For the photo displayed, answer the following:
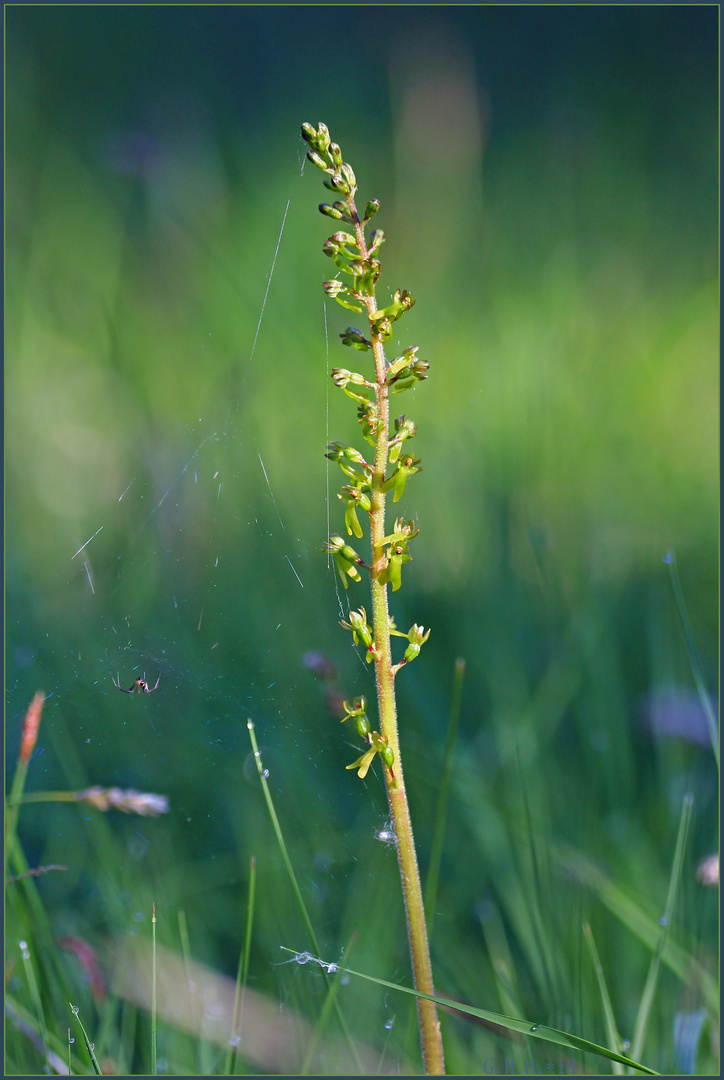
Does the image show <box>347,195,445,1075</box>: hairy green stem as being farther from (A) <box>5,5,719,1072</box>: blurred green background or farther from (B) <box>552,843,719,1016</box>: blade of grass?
(B) <box>552,843,719,1016</box>: blade of grass

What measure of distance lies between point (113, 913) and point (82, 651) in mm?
529

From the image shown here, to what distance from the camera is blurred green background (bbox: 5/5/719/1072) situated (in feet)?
4.32

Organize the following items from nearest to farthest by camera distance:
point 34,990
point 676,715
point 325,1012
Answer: point 325,1012, point 34,990, point 676,715

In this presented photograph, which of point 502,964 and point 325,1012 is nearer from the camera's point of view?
point 325,1012

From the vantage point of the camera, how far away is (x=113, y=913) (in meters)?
1.33

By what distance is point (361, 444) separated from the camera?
2.12 meters

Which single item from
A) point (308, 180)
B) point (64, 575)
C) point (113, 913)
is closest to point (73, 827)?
point (113, 913)

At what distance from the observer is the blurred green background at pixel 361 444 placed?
4.32ft

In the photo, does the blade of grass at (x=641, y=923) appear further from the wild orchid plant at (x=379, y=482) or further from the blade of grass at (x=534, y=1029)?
the wild orchid plant at (x=379, y=482)

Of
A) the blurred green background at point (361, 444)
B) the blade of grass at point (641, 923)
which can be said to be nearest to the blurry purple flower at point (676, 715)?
the blurred green background at point (361, 444)

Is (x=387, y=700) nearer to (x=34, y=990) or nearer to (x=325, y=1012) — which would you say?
(x=325, y=1012)

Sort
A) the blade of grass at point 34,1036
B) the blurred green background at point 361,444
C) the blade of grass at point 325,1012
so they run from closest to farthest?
the blade of grass at point 325,1012
the blade of grass at point 34,1036
the blurred green background at point 361,444

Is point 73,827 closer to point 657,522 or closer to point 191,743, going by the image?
point 191,743

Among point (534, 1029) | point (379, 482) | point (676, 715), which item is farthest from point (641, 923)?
point (379, 482)
